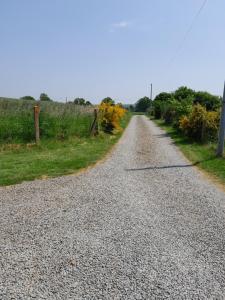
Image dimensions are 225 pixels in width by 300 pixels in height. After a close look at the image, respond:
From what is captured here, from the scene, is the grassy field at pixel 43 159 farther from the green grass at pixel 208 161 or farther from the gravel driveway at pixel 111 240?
the green grass at pixel 208 161

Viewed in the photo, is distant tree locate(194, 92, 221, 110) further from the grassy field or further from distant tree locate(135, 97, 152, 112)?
distant tree locate(135, 97, 152, 112)

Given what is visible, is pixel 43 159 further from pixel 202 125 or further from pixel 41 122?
pixel 202 125

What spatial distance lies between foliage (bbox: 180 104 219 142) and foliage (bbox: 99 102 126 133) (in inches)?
186

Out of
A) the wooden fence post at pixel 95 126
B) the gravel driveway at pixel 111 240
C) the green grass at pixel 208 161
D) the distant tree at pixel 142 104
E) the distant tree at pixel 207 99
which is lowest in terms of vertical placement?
the gravel driveway at pixel 111 240

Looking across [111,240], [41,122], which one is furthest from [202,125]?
[111,240]

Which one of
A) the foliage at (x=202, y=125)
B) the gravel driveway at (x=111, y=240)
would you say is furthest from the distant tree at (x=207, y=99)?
the gravel driveway at (x=111, y=240)

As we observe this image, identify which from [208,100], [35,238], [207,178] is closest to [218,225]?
[35,238]

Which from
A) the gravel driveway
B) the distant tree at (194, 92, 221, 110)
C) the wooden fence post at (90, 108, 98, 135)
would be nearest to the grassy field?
the gravel driveway

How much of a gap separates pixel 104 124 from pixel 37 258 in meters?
16.6

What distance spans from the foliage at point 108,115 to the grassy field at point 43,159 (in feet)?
18.4

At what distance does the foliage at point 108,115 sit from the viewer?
64.3ft

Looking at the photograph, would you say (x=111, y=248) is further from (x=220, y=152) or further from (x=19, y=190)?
(x=220, y=152)

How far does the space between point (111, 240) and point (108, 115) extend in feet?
52.7

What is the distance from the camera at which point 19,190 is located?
252 inches
